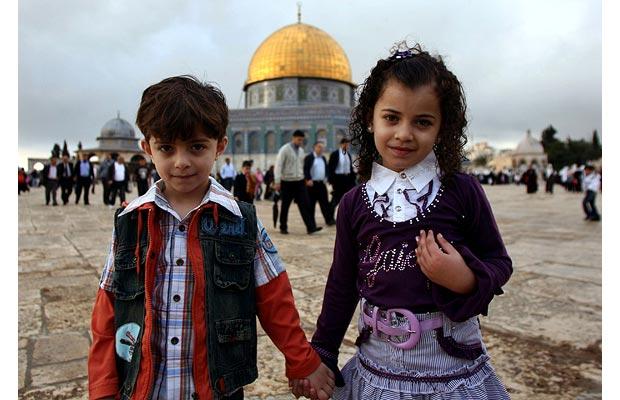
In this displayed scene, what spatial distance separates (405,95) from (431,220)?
30cm

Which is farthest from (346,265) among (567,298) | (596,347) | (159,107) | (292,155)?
(292,155)

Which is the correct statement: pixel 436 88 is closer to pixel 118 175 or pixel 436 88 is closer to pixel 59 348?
pixel 59 348

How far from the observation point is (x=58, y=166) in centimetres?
1213

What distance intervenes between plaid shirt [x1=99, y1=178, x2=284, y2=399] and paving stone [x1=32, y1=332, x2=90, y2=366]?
1.24 metres

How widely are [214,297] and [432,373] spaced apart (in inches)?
21.4

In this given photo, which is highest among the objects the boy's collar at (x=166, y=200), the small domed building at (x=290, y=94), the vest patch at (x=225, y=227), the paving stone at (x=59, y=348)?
the small domed building at (x=290, y=94)

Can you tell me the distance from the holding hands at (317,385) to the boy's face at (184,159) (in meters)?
0.57

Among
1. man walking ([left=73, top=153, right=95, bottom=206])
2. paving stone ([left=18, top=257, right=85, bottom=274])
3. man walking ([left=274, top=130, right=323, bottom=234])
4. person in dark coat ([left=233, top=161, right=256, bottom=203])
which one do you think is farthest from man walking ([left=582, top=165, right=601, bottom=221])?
man walking ([left=73, top=153, right=95, bottom=206])

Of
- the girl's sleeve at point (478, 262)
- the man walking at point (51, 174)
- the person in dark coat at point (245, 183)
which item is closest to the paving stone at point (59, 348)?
the girl's sleeve at point (478, 262)

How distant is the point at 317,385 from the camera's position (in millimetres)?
1314

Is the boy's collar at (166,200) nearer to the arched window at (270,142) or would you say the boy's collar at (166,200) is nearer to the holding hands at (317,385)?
the holding hands at (317,385)

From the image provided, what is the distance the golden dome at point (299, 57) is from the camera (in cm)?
3838

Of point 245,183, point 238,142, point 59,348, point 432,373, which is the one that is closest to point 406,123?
point 432,373

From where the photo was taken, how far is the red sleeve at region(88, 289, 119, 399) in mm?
1243
